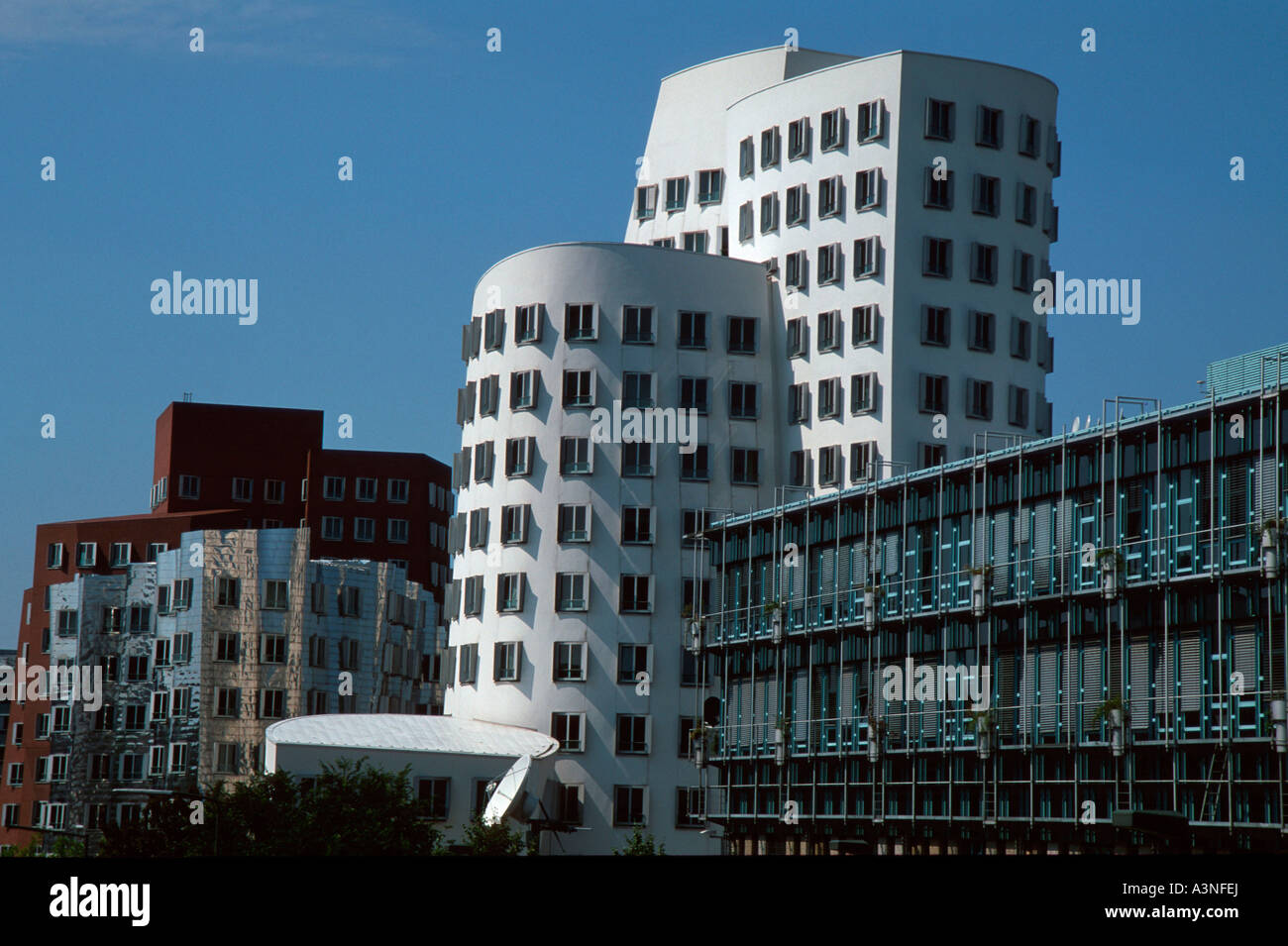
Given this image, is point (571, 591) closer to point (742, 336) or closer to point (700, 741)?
point (700, 741)

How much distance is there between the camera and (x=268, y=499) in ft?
554

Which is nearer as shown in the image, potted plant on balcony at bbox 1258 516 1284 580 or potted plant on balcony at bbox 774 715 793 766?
potted plant on balcony at bbox 1258 516 1284 580

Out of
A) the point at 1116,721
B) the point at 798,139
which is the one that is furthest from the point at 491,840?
the point at 798,139

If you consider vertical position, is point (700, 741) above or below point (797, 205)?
below

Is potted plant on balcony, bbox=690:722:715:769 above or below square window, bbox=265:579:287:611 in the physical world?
below

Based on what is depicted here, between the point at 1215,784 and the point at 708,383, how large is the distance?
153 ft

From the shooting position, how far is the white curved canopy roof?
304ft

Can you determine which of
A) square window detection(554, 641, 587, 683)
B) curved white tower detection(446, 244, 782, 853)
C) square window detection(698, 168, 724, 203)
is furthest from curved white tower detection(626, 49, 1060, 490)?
square window detection(554, 641, 587, 683)

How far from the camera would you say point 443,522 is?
17200cm

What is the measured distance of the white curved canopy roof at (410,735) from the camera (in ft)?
304

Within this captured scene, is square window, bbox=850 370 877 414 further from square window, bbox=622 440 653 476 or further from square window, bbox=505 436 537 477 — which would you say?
square window, bbox=505 436 537 477

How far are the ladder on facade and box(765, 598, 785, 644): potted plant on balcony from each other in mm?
27060

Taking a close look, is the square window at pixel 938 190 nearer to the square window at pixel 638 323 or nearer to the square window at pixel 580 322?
the square window at pixel 638 323

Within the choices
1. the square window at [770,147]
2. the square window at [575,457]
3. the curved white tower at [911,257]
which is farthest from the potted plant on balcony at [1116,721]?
the square window at [770,147]
